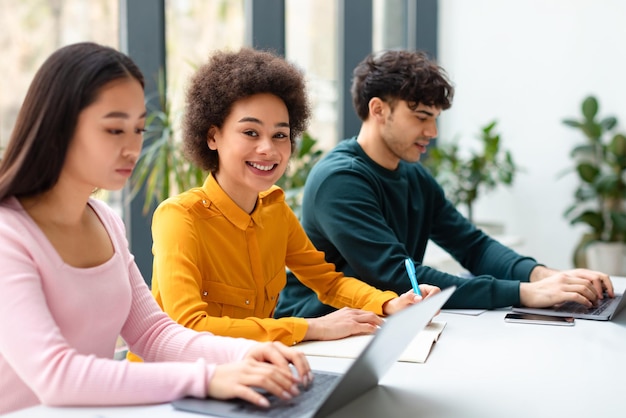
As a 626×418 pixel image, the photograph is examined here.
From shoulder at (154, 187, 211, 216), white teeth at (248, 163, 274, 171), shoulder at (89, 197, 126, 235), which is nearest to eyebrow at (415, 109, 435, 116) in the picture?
white teeth at (248, 163, 274, 171)

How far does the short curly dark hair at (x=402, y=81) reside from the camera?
7.39 ft

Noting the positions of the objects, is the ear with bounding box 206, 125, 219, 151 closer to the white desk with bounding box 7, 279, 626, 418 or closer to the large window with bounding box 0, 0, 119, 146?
the white desk with bounding box 7, 279, 626, 418

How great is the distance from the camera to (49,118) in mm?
1122

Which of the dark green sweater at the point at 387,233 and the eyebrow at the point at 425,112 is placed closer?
the dark green sweater at the point at 387,233

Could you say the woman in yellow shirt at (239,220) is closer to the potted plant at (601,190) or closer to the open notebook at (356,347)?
the open notebook at (356,347)

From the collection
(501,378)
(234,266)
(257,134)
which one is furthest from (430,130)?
(501,378)

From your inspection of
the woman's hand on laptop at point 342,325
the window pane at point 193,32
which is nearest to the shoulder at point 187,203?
the woman's hand on laptop at point 342,325

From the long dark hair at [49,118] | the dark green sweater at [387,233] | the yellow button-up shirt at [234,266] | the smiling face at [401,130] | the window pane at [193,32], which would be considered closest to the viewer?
the long dark hair at [49,118]

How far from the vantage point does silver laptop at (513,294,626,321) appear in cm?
178

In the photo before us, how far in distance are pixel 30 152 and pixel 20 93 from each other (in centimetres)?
210

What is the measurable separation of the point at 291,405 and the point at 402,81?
1.39m

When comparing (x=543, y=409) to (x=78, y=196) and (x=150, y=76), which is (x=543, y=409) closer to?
(x=78, y=196)

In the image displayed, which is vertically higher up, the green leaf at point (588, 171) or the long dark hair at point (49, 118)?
the long dark hair at point (49, 118)

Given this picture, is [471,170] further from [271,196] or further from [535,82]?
[271,196]
